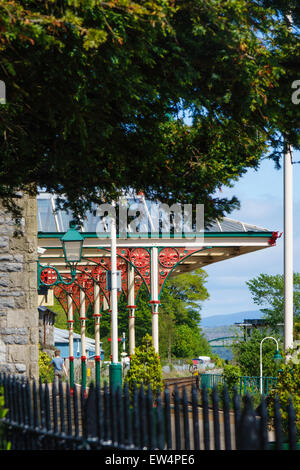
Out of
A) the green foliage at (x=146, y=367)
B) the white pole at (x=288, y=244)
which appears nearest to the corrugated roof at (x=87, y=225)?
the green foliage at (x=146, y=367)

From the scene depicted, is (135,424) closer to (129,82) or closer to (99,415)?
(99,415)

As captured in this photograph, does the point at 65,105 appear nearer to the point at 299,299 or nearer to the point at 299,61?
the point at 299,61

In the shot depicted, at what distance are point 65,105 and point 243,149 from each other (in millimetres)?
3266

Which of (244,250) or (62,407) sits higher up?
(244,250)

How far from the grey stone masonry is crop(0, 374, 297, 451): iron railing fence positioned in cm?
329

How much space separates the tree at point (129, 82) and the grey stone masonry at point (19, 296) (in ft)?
7.42

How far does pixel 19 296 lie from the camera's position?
11602 mm

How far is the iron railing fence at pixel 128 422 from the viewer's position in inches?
205

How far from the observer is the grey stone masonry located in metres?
11.4

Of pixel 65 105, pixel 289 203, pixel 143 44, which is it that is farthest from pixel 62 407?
pixel 289 203

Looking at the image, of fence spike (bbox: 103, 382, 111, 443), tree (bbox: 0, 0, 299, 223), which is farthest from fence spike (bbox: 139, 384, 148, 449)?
tree (bbox: 0, 0, 299, 223)

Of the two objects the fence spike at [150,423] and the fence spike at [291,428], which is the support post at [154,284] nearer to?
the fence spike at [150,423]
